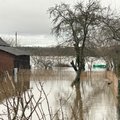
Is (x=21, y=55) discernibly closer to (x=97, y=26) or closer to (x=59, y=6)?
(x=59, y=6)

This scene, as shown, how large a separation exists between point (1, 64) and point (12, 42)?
56748mm

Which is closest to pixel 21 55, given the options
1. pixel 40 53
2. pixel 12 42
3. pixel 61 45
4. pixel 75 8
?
pixel 61 45

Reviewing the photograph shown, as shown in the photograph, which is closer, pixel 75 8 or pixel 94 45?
pixel 75 8

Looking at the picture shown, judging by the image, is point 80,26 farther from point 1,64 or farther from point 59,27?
point 1,64

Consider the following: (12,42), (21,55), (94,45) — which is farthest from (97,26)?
(12,42)

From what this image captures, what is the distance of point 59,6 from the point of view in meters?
45.8

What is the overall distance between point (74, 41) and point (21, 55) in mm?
14793

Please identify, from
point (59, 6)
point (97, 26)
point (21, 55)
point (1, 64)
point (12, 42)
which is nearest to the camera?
point (97, 26)

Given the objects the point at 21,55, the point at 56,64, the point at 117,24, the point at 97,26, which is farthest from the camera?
the point at 56,64

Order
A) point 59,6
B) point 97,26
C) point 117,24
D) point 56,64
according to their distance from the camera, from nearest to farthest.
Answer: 1. point 117,24
2. point 97,26
3. point 59,6
4. point 56,64

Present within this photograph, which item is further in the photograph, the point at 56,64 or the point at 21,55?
the point at 56,64

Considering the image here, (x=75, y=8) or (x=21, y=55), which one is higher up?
(x=75, y=8)

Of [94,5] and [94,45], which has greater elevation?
[94,5]

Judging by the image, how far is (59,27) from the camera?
45375 mm
